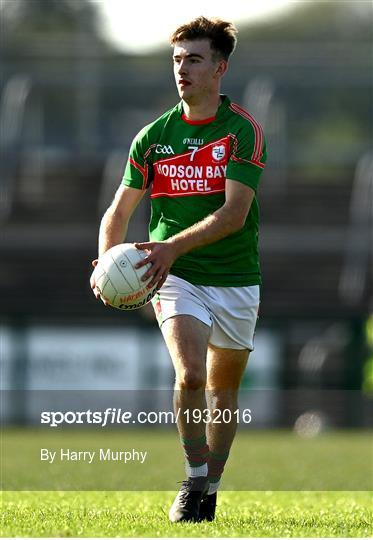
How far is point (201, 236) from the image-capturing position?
22.8ft

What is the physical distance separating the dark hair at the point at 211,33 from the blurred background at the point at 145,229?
43.4 ft

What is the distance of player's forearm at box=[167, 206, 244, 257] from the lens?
6.93 meters

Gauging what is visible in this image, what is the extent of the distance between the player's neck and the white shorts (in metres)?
0.85

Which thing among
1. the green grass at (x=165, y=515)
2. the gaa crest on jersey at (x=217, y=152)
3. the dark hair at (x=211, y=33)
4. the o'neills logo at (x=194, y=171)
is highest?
the dark hair at (x=211, y=33)

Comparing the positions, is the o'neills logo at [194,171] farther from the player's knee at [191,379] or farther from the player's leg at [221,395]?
the player's knee at [191,379]

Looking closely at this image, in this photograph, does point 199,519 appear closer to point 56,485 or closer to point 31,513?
point 31,513

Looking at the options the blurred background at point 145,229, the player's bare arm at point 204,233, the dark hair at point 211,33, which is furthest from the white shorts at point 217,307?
the blurred background at point 145,229

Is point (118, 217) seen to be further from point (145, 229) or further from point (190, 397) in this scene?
point (145, 229)

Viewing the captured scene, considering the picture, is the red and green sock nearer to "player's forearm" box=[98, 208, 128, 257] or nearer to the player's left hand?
the player's left hand

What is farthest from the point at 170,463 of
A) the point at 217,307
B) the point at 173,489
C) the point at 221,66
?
the point at 221,66

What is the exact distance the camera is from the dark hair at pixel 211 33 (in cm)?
708

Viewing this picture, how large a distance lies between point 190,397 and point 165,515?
2.66 ft

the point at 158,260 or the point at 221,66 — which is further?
the point at 221,66

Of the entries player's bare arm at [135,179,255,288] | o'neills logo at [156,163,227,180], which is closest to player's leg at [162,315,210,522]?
player's bare arm at [135,179,255,288]
